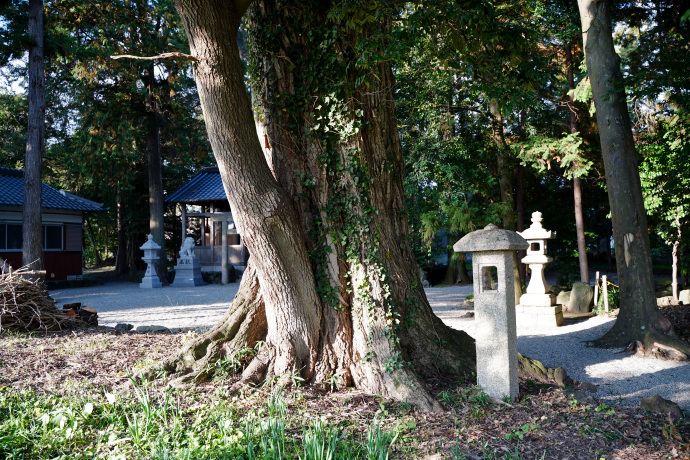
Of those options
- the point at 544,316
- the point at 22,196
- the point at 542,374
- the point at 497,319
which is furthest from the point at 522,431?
the point at 22,196

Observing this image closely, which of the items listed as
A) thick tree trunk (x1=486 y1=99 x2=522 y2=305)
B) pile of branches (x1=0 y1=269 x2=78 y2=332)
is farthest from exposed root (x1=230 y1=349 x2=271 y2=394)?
thick tree trunk (x1=486 y1=99 x2=522 y2=305)

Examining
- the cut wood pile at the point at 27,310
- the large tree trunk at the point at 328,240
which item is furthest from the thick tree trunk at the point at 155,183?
the large tree trunk at the point at 328,240

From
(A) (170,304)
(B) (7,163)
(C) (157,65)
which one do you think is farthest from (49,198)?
(A) (170,304)

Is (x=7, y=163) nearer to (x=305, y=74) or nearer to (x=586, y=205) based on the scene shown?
(x=305, y=74)

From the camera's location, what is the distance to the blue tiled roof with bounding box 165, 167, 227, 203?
20.9 meters

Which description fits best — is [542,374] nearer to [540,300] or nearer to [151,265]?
[540,300]

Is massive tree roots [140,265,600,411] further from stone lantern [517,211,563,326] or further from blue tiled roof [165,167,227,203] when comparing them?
blue tiled roof [165,167,227,203]

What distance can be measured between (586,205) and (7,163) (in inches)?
1040

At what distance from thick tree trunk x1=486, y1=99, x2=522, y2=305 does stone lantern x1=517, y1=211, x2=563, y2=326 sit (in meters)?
1.32

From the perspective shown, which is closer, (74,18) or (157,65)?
(74,18)

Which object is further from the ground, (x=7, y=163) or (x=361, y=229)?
(x=7, y=163)

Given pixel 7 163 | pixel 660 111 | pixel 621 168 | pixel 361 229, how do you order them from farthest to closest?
pixel 7 163, pixel 660 111, pixel 621 168, pixel 361 229

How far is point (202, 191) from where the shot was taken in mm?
21469

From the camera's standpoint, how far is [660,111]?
11.5m
